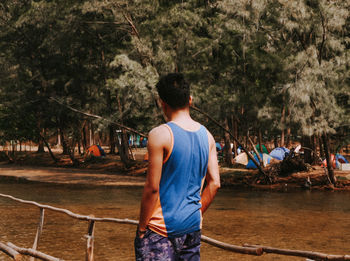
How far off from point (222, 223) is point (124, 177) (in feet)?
57.4

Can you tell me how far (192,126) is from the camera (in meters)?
3.31

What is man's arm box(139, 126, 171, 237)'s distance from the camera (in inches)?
123

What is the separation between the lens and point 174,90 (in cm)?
335

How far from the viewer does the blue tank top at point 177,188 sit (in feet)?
10.5

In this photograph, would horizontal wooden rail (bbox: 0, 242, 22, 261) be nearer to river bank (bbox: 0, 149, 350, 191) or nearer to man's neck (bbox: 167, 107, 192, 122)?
man's neck (bbox: 167, 107, 192, 122)

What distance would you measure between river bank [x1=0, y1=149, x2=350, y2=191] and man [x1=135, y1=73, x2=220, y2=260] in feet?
72.0

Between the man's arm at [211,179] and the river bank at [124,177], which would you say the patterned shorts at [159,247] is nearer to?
the man's arm at [211,179]

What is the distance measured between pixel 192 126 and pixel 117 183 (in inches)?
1040

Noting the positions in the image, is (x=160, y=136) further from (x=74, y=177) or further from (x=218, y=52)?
(x=74, y=177)


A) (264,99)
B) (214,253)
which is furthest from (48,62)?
(214,253)

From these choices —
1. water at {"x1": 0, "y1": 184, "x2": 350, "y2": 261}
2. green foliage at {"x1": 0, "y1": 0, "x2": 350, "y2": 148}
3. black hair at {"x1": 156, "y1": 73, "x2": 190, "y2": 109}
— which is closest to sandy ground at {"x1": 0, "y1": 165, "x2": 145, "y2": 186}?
green foliage at {"x1": 0, "y1": 0, "x2": 350, "y2": 148}

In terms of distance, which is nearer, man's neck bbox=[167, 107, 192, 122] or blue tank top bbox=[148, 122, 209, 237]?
blue tank top bbox=[148, 122, 209, 237]

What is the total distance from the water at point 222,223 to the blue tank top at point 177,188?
21.4ft

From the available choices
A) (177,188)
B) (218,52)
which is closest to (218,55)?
(218,52)
